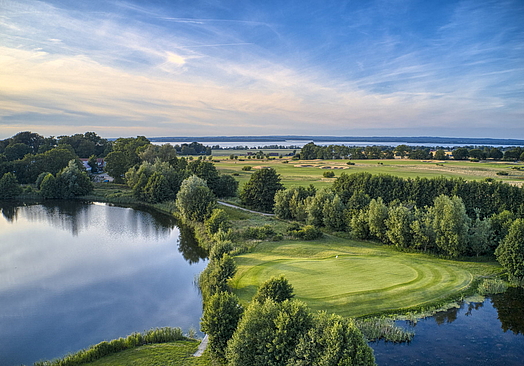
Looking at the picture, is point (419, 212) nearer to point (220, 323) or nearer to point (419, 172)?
point (220, 323)

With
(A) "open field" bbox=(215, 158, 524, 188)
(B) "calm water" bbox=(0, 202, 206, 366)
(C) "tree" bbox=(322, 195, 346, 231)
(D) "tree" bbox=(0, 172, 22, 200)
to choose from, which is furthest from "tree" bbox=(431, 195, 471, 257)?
(D) "tree" bbox=(0, 172, 22, 200)

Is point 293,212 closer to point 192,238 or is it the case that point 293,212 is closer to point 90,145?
point 192,238

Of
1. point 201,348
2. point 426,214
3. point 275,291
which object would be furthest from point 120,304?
point 426,214

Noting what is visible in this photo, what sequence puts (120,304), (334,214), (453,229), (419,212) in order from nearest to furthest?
(120,304) < (453,229) < (419,212) < (334,214)

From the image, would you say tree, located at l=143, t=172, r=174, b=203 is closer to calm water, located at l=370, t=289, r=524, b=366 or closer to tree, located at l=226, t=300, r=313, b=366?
calm water, located at l=370, t=289, r=524, b=366

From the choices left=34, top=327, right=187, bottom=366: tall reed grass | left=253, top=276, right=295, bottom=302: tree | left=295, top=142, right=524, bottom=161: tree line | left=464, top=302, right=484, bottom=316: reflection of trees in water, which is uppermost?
left=295, top=142, right=524, bottom=161: tree line

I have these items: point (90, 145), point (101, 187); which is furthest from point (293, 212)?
point (90, 145)
